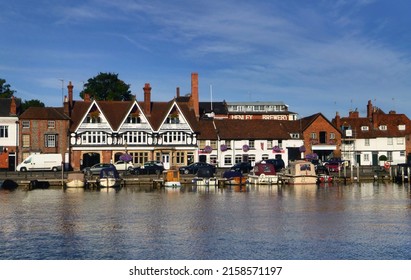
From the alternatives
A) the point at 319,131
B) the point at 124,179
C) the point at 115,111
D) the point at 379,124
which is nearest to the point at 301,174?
the point at 124,179

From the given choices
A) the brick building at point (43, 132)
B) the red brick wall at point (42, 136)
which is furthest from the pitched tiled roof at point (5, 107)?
the red brick wall at point (42, 136)

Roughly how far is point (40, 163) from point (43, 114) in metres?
10.1

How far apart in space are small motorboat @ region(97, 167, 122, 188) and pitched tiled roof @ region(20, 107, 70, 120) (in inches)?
823

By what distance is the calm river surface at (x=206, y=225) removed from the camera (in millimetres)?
33688

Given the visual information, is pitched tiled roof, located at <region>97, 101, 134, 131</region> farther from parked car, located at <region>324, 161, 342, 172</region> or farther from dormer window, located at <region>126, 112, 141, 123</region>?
parked car, located at <region>324, 161, 342, 172</region>

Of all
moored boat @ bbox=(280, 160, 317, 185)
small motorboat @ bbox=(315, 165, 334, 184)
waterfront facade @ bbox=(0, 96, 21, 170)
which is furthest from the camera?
waterfront facade @ bbox=(0, 96, 21, 170)

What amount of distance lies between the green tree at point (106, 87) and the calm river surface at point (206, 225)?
62.0 metres

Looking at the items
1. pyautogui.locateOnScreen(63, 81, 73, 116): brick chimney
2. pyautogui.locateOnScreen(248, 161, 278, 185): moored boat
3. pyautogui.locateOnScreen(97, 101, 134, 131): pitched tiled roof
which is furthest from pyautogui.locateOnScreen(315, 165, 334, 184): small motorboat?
pyautogui.locateOnScreen(63, 81, 73, 116): brick chimney

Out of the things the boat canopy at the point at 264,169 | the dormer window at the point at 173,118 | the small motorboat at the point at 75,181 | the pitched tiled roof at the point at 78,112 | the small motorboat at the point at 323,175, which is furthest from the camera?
the dormer window at the point at 173,118

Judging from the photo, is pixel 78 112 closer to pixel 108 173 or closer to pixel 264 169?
pixel 108 173

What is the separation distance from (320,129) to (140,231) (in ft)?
214

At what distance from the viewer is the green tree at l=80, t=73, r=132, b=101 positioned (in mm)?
126700

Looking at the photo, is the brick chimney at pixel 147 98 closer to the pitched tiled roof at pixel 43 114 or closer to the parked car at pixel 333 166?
the pitched tiled roof at pixel 43 114

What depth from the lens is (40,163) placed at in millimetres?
83938
